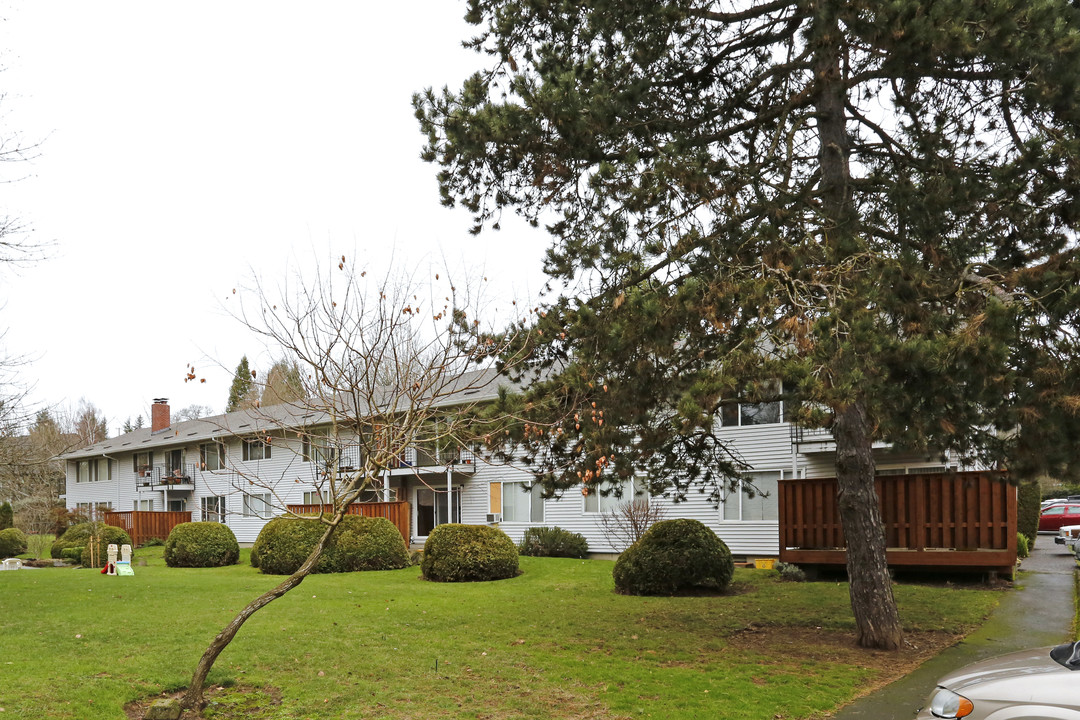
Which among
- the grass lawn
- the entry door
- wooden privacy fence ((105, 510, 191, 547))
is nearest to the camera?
the grass lawn

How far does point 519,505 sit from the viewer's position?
2842 cm

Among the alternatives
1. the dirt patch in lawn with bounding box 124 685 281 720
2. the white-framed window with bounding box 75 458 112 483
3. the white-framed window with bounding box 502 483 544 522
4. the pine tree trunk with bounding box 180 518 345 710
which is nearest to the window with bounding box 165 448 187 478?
the white-framed window with bounding box 75 458 112 483

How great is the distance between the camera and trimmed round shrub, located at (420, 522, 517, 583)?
61.2ft

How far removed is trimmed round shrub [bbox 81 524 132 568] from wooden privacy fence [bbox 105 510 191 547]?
993 centimetres

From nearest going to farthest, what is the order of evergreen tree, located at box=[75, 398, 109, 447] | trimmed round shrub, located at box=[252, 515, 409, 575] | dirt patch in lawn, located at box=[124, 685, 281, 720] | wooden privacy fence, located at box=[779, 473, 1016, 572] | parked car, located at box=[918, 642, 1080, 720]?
parked car, located at box=[918, 642, 1080, 720] < dirt patch in lawn, located at box=[124, 685, 281, 720] < wooden privacy fence, located at box=[779, 473, 1016, 572] < trimmed round shrub, located at box=[252, 515, 409, 575] < evergreen tree, located at box=[75, 398, 109, 447]

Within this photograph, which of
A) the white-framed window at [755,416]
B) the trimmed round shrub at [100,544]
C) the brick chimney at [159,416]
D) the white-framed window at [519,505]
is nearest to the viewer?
the white-framed window at [755,416]

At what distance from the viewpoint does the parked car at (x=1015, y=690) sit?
4461 millimetres

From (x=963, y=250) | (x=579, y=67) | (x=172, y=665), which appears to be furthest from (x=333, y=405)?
(x=963, y=250)

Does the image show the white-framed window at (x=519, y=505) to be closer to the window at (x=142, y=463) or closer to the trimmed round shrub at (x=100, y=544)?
the trimmed round shrub at (x=100, y=544)

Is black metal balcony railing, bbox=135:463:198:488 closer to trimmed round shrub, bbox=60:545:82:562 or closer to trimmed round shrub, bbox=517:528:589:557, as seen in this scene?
trimmed round shrub, bbox=60:545:82:562

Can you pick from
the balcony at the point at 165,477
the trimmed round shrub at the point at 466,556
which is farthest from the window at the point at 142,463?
the trimmed round shrub at the point at 466,556

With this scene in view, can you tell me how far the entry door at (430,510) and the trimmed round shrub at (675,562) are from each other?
15806 mm

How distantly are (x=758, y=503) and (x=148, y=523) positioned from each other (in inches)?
1014

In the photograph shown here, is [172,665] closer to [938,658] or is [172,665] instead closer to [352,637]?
[352,637]
